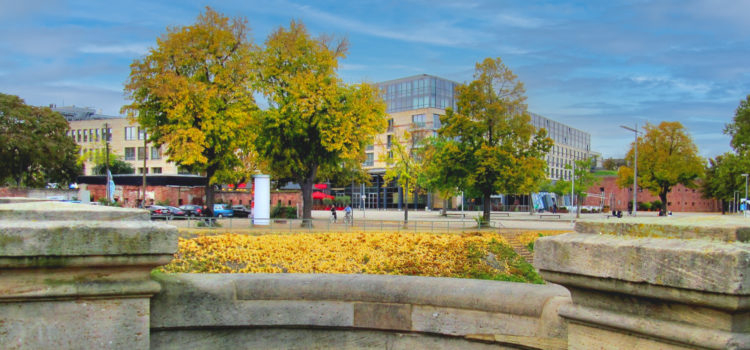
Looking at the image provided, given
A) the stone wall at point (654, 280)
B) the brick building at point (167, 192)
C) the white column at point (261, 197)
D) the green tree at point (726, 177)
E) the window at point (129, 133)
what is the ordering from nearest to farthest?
the stone wall at point (654, 280) → the white column at point (261, 197) → the brick building at point (167, 192) → the green tree at point (726, 177) → the window at point (129, 133)

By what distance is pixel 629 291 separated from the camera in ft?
7.11

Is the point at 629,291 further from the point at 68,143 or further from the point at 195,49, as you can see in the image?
the point at 68,143

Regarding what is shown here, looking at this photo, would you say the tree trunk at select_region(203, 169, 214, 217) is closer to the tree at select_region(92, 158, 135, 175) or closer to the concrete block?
the concrete block

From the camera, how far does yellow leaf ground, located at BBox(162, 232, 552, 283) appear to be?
18.0 m

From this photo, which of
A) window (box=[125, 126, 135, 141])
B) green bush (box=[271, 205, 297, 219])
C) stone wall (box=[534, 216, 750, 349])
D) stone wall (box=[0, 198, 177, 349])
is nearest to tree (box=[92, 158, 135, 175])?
window (box=[125, 126, 135, 141])

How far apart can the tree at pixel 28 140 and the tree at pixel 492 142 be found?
164 ft

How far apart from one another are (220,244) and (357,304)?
59.0 ft

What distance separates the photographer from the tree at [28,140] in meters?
61.6

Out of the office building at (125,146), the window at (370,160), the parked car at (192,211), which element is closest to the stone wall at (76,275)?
the parked car at (192,211)

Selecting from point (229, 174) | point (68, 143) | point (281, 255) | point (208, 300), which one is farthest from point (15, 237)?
point (68, 143)

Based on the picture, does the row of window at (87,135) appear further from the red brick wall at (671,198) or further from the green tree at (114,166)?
the red brick wall at (671,198)

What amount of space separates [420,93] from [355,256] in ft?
215

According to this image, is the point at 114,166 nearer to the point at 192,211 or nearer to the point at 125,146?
the point at 125,146

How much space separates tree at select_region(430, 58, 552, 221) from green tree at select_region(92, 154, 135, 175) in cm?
5954
